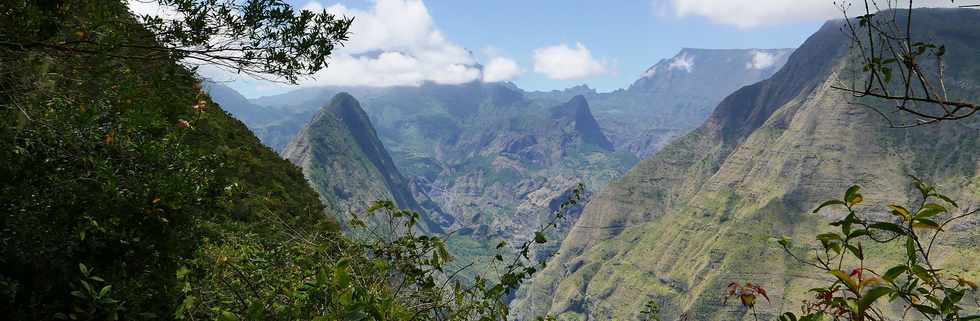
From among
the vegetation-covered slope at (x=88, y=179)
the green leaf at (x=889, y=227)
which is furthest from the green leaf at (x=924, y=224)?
the vegetation-covered slope at (x=88, y=179)

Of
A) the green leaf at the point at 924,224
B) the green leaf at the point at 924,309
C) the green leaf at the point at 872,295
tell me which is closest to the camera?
the green leaf at the point at 872,295

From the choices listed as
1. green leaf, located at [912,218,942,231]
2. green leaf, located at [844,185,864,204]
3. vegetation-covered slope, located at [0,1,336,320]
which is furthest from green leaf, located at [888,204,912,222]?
vegetation-covered slope, located at [0,1,336,320]

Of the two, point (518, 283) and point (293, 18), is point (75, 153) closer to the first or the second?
point (293, 18)

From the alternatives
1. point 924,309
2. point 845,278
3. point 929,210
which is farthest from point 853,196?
point 924,309

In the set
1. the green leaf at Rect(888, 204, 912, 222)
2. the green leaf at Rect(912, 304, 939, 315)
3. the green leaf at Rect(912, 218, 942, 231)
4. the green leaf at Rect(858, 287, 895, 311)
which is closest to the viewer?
the green leaf at Rect(858, 287, 895, 311)

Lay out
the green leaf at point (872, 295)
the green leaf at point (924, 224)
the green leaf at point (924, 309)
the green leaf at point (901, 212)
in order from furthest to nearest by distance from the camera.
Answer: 1. the green leaf at point (901, 212)
2. the green leaf at point (924, 224)
3. the green leaf at point (924, 309)
4. the green leaf at point (872, 295)

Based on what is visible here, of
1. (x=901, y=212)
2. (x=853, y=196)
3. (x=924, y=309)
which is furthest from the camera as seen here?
(x=853, y=196)

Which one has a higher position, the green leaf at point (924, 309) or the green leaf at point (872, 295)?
the green leaf at point (872, 295)

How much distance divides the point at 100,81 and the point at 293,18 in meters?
3.51

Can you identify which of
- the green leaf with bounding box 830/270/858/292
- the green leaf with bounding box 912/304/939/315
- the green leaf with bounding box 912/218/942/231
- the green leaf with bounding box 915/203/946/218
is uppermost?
the green leaf with bounding box 915/203/946/218

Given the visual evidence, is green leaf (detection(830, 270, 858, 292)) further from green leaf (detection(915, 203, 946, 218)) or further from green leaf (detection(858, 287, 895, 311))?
green leaf (detection(915, 203, 946, 218))

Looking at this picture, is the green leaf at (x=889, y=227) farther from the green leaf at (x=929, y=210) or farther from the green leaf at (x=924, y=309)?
the green leaf at (x=924, y=309)

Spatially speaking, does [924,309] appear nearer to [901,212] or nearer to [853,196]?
[901,212]

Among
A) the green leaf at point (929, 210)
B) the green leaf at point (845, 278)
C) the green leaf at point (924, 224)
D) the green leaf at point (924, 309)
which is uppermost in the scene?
the green leaf at point (929, 210)
